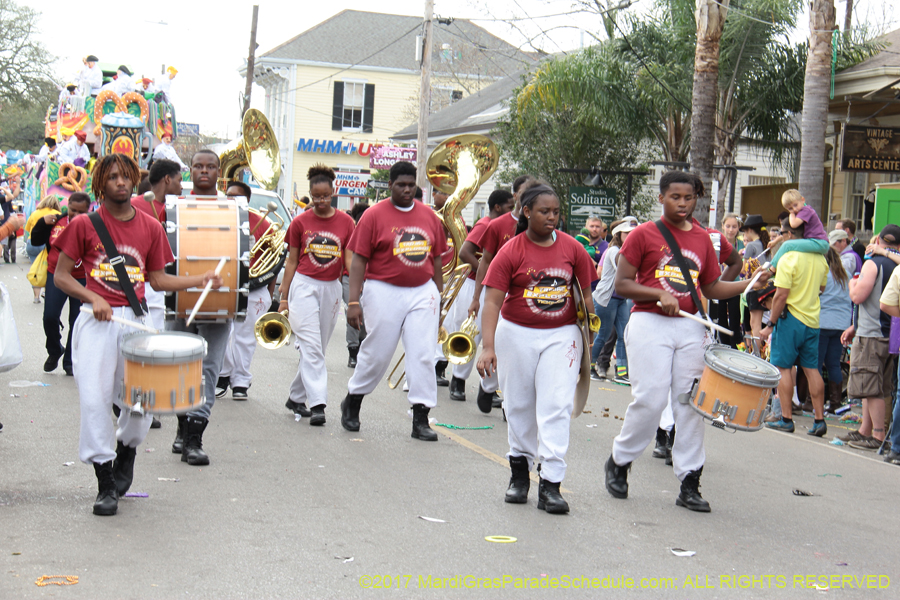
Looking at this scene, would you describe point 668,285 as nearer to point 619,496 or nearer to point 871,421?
point 619,496

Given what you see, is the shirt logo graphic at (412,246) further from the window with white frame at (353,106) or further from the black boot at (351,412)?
the window with white frame at (353,106)

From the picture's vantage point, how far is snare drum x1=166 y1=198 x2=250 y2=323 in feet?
21.9

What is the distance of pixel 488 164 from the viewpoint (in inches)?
428

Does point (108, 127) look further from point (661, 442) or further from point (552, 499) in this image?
point (552, 499)

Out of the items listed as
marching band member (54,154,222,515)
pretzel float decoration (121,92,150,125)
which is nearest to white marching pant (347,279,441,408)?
marching band member (54,154,222,515)

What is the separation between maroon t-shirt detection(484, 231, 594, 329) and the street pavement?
1.16 m

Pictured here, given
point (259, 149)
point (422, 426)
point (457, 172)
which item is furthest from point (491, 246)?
point (259, 149)

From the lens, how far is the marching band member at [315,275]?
8.55 metres

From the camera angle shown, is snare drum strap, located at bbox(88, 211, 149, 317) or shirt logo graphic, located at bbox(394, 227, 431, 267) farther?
shirt logo graphic, located at bbox(394, 227, 431, 267)

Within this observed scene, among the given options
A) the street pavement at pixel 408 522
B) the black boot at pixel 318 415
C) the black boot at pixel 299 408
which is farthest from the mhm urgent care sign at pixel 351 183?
the black boot at pixel 318 415

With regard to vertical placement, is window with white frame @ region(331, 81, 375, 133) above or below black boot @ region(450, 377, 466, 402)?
above

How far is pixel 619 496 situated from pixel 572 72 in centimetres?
1446

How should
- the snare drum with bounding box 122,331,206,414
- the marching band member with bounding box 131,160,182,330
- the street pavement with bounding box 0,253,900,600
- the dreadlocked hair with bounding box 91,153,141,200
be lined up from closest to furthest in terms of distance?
1. the street pavement with bounding box 0,253,900,600
2. the snare drum with bounding box 122,331,206,414
3. the dreadlocked hair with bounding box 91,153,141,200
4. the marching band member with bounding box 131,160,182,330

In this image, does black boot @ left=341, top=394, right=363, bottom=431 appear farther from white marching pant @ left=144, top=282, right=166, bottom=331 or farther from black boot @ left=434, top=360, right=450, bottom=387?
black boot @ left=434, top=360, right=450, bottom=387
